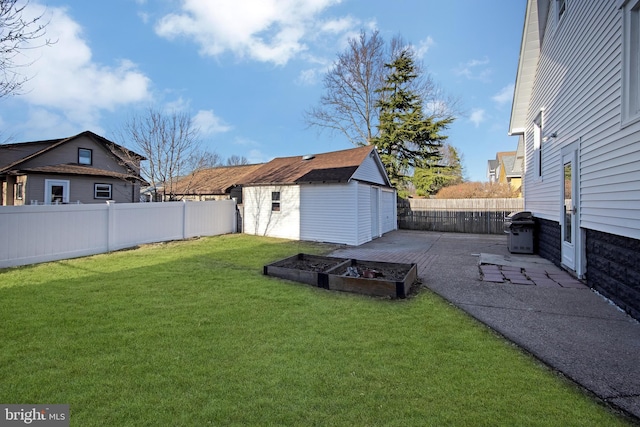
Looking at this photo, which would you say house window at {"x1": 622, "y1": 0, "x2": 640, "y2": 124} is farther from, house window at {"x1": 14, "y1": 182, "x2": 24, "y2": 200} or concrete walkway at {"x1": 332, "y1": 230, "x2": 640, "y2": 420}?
house window at {"x1": 14, "y1": 182, "x2": 24, "y2": 200}

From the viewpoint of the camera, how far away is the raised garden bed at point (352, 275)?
16.6ft

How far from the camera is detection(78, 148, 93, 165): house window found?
19422mm

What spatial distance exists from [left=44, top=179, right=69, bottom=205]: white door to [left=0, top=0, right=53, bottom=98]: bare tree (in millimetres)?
14258

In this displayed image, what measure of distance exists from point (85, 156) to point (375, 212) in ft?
62.6

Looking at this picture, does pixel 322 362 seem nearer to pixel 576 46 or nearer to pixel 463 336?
pixel 463 336

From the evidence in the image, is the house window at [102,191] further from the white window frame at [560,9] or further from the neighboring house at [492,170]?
the neighboring house at [492,170]

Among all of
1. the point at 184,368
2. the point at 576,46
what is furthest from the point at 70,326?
the point at 576,46

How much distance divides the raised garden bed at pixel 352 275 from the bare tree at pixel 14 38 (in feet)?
20.0

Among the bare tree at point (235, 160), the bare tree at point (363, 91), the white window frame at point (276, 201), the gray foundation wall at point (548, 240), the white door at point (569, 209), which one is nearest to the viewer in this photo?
the white door at point (569, 209)

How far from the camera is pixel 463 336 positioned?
353 cm

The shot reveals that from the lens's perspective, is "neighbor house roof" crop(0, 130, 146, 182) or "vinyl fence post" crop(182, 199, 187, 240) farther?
"neighbor house roof" crop(0, 130, 146, 182)

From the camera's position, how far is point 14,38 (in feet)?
18.4

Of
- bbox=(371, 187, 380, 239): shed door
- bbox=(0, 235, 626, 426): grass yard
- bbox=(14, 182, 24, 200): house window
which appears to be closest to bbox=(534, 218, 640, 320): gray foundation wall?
bbox=(0, 235, 626, 426): grass yard

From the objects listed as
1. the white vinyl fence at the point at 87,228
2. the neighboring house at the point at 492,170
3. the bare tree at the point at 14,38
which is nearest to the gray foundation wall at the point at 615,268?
the bare tree at the point at 14,38
